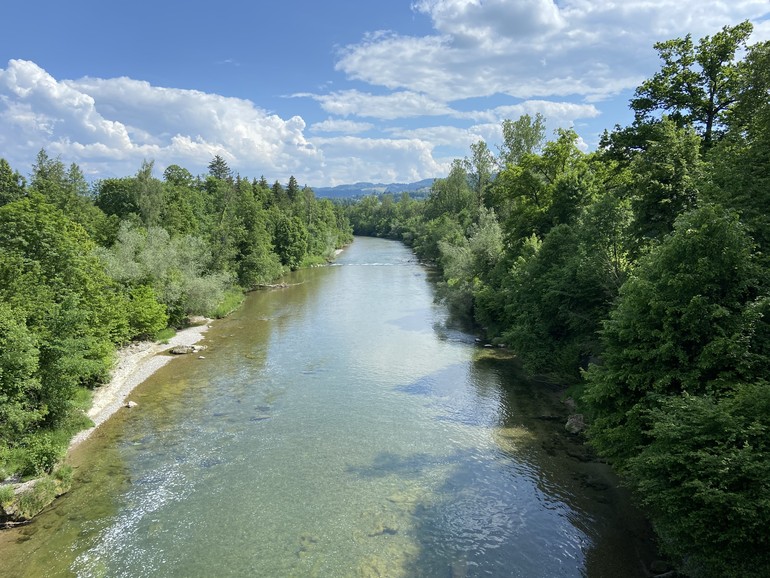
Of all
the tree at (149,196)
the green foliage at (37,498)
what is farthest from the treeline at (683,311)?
the tree at (149,196)

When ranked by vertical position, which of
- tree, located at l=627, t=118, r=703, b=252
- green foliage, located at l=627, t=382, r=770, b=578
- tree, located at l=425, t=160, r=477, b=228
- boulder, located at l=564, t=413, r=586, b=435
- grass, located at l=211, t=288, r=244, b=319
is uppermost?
tree, located at l=425, t=160, r=477, b=228

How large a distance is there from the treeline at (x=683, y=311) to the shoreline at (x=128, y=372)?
73.9 feet

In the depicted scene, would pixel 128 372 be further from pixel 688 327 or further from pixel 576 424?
pixel 688 327

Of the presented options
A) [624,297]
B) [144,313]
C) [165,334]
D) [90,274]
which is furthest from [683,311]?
[165,334]

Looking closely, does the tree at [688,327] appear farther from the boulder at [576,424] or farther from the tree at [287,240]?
the tree at [287,240]

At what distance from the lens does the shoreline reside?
24.7 metres

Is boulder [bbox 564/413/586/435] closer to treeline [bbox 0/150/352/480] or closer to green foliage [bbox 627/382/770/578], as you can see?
green foliage [bbox 627/382/770/578]

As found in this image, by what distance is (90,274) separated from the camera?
90.3ft

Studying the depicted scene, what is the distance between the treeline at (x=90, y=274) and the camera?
18281 mm

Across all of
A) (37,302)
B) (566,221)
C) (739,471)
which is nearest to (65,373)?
(37,302)

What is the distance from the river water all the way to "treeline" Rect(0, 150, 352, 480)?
10.7 feet

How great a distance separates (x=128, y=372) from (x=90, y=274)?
6.97 m

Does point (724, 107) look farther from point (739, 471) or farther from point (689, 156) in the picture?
point (739, 471)

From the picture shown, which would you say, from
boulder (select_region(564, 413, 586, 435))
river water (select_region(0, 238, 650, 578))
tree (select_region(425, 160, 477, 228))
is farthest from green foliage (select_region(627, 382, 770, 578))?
tree (select_region(425, 160, 477, 228))
